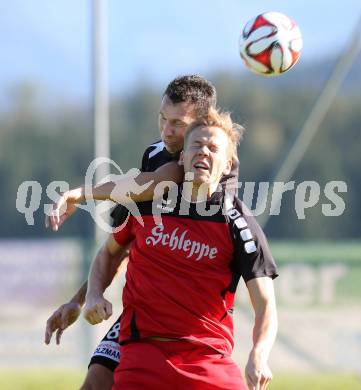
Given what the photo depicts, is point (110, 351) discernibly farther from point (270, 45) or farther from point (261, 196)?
point (261, 196)

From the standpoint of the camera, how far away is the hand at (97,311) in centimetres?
402

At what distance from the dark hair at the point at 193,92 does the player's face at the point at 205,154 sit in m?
0.21

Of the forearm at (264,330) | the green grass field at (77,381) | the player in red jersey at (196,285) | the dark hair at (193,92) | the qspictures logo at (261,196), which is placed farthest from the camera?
the qspictures logo at (261,196)

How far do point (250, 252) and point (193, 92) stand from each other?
79cm

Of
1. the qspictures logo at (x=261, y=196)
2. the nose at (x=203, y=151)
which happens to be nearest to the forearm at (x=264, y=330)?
the nose at (x=203, y=151)

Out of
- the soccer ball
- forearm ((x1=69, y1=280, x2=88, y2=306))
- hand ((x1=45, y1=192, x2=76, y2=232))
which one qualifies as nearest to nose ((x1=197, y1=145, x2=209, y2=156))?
hand ((x1=45, y1=192, x2=76, y2=232))

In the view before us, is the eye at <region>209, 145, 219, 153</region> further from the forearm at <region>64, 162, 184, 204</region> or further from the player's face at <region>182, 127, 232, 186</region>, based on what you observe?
the forearm at <region>64, 162, 184, 204</region>

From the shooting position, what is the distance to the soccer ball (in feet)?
16.8

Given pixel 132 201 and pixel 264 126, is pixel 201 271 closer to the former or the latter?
pixel 132 201

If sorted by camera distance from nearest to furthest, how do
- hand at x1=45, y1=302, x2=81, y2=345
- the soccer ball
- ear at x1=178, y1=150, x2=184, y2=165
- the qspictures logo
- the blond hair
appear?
the blond hair, ear at x1=178, y1=150, x2=184, y2=165, hand at x1=45, y1=302, x2=81, y2=345, the soccer ball, the qspictures logo

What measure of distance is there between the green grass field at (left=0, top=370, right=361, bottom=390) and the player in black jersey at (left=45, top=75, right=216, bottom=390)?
4466 millimetres

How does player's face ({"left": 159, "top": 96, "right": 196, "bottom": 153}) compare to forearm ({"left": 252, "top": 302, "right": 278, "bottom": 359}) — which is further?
player's face ({"left": 159, "top": 96, "right": 196, "bottom": 153})

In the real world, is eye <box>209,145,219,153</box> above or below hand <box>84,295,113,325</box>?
above

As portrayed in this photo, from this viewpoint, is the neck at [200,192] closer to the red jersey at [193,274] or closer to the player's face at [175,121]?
the red jersey at [193,274]
